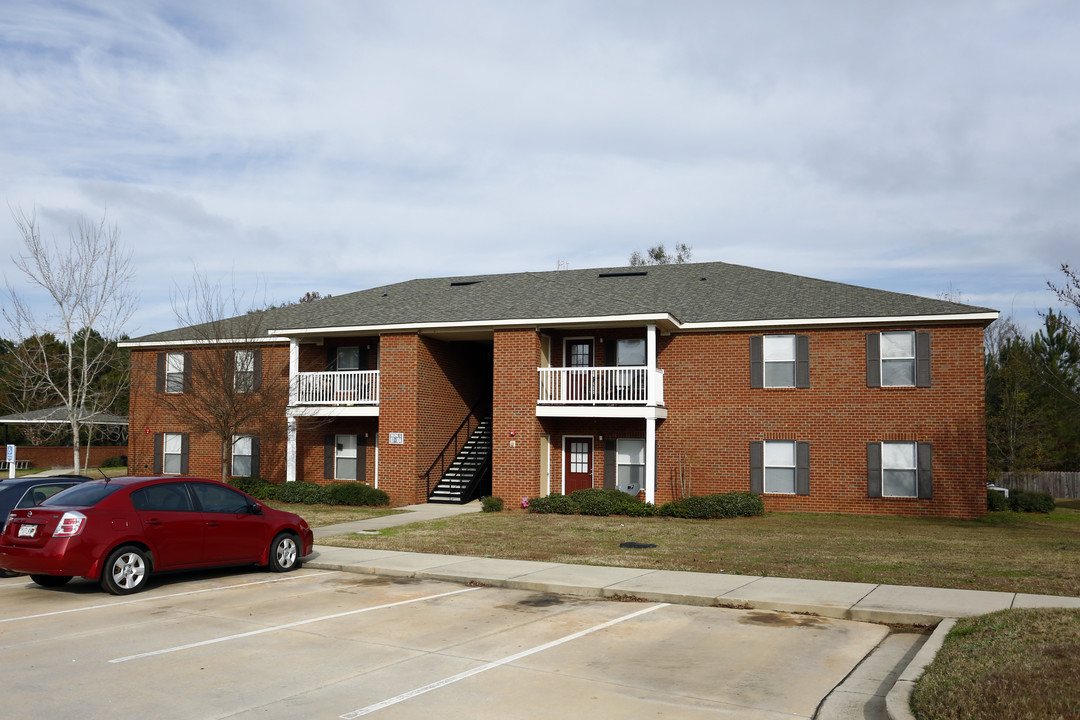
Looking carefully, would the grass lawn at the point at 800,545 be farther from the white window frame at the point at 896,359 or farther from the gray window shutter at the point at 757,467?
the white window frame at the point at 896,359

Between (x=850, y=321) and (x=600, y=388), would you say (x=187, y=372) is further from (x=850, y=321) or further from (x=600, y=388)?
(x=850, y=321)

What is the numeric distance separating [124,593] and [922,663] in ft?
30.2

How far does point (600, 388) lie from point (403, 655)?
17.3m

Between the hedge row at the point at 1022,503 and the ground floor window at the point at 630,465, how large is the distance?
10.1 m

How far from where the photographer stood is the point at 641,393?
24.0 meters

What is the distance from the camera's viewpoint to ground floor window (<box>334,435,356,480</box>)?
2777cm

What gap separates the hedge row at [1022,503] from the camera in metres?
25.2

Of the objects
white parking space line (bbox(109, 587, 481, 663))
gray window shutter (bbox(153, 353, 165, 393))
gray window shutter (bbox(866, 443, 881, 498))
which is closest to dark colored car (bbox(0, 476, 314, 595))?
white parking space line (bbox(109, 587, 481, 663))

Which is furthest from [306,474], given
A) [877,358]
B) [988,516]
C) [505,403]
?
[988,516]

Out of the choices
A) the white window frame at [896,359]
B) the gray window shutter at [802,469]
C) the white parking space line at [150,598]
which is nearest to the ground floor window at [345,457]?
the gray window shutter at [802,469]

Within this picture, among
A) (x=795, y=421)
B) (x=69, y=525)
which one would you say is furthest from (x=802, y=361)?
(x=69, y=525)

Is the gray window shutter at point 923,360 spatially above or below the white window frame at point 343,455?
above

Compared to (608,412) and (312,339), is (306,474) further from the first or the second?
(608,412)

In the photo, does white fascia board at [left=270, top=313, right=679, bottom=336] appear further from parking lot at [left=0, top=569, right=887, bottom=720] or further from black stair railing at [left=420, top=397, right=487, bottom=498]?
parking lot at [left=0, top=569, right=887, bottom=720]
